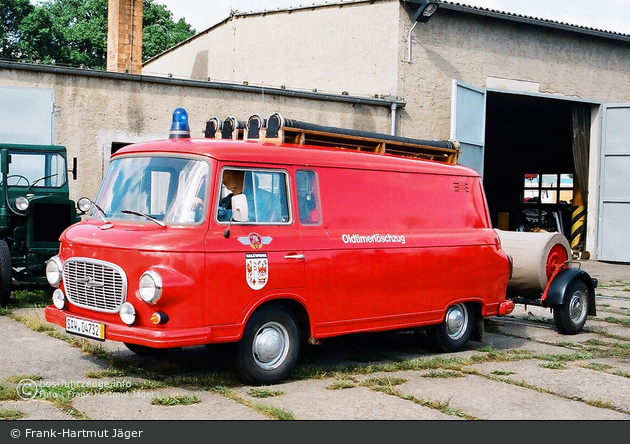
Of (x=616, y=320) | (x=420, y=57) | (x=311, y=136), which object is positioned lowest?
(x=616, y=320)

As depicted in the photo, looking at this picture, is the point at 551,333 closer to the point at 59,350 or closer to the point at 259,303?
the point at 259,303

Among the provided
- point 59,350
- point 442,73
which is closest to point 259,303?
point 59,350

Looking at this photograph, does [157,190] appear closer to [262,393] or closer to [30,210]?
[262,393]

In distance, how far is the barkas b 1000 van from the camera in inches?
250

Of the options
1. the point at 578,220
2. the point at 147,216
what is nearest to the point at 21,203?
the point at 147,216

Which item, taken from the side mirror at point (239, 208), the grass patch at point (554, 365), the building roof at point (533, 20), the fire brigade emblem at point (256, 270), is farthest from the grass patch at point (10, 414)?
the building roof at point (533, 20)

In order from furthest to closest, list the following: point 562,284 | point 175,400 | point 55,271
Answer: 1. point 562,284
2. point 55,271
3. point 175,400

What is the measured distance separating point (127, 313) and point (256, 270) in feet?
3.74

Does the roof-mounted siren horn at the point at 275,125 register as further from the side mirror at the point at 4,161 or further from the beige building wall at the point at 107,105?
the beige building wall at the point at 107,105

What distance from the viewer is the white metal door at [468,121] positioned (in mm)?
17859

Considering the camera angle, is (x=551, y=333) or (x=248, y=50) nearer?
(x=551, y=333)

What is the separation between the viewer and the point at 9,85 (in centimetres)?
1393

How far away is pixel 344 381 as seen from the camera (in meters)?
6.93
